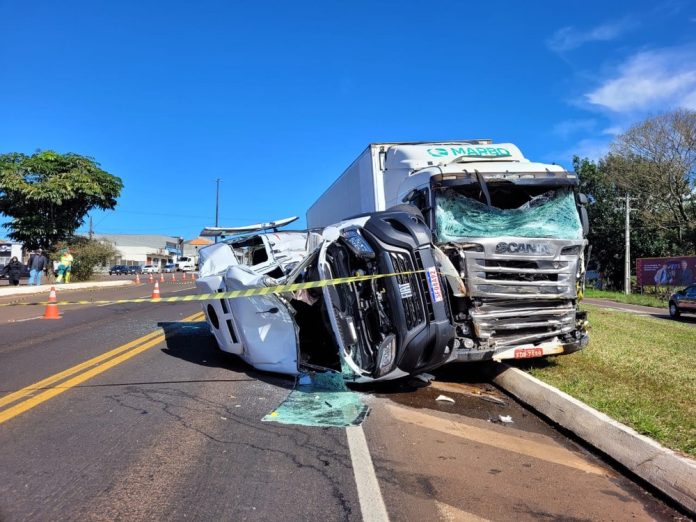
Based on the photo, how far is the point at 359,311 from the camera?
6.07 m

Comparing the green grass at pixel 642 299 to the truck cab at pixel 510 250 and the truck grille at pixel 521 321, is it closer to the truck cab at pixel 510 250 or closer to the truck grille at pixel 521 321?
the truck cab at pixel 510 250

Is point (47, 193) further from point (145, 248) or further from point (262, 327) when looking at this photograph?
point (145, 248)

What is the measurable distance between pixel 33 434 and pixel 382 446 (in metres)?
2.93

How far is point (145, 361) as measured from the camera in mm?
7961

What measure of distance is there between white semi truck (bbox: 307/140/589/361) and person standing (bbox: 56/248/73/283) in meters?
25.4

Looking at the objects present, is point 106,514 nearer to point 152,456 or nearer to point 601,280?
point 152,456

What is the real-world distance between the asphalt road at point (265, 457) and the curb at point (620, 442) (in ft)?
0.48

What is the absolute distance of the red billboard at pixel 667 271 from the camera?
101ft

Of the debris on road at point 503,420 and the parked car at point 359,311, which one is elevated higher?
the parked car at point 359,311

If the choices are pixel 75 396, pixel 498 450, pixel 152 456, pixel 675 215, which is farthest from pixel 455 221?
pixel 675 215

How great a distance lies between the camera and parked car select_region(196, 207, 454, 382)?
5.69 m

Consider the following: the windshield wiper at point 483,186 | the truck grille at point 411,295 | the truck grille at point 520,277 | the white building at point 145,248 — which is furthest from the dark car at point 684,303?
the white building at point 145,248

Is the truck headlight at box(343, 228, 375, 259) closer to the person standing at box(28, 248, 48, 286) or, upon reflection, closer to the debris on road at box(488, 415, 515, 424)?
the debris on road at box(488, 415, 515, 424)

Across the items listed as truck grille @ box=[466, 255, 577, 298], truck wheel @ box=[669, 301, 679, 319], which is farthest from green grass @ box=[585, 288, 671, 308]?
truck grille @ box=[466, 255, 577, 298]
